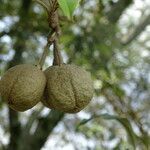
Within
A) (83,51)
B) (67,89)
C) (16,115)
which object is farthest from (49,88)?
(16,115)

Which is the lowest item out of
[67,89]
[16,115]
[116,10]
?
[16,115]

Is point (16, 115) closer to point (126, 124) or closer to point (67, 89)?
point (126, 124)

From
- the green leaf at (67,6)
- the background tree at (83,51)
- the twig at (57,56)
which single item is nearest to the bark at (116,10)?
the background tree at (83,51)

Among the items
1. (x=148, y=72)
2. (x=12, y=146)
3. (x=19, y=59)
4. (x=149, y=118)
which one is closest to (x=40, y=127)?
(x=12, y=146)

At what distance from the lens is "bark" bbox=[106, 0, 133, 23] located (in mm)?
3467

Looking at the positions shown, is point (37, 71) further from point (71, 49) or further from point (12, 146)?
point (12, 146)

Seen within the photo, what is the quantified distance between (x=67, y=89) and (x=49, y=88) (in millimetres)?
56

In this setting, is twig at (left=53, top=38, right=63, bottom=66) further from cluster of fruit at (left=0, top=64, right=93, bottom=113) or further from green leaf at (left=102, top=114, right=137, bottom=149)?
green leaf at (left=102, top=114, right=137, bottom=149)

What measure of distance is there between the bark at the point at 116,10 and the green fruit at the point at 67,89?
2091 mm

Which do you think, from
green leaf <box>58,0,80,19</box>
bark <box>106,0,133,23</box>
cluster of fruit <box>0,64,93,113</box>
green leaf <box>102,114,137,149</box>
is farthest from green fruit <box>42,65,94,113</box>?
bark <box>106,0,133,23</box>

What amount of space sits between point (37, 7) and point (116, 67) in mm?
860

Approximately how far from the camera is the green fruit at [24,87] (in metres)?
1.35

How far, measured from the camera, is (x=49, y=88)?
140cm

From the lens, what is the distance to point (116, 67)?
337cm
